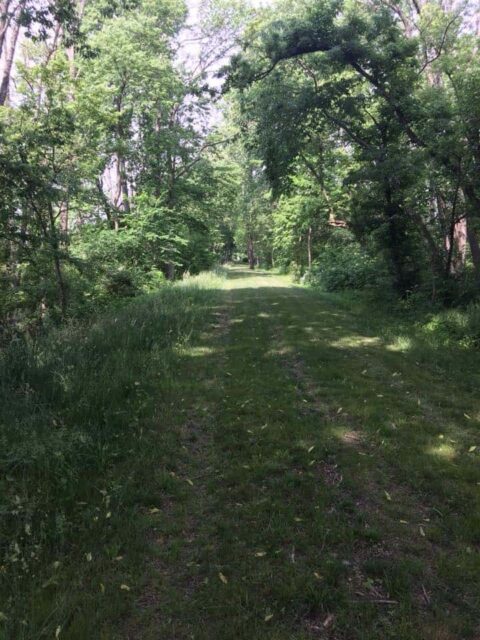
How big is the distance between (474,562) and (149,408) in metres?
3.49

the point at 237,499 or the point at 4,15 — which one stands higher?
the point at 4,15

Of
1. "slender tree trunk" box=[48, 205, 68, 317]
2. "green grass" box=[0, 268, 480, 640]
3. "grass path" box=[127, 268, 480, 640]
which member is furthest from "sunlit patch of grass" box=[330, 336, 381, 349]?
"slender tree trunk" box=[48, 205, 68, 317]

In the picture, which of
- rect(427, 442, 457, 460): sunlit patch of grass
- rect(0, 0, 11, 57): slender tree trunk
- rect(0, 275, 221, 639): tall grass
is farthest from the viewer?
rect(0, 0, 11, 57): slender tree trunk

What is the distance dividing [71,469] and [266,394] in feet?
8.77

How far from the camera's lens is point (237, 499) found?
3385 millimetres

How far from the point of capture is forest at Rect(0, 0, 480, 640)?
250 cm

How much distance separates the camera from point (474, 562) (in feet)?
8.75

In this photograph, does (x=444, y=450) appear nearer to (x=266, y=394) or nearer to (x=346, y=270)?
(x=266, y=394)

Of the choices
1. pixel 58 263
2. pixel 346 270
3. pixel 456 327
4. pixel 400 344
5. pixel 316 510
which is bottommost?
pixel 316 510

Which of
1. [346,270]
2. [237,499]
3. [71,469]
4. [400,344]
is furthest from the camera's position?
[346,270]

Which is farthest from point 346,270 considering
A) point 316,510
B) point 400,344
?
point 316,510

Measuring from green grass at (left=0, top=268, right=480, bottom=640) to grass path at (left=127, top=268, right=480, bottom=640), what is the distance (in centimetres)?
1

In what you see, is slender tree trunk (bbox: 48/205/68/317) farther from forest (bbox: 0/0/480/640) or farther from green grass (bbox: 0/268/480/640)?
green grass (bbox: 0/268/480/640)

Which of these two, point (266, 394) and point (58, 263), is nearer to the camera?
point (266, 394)
